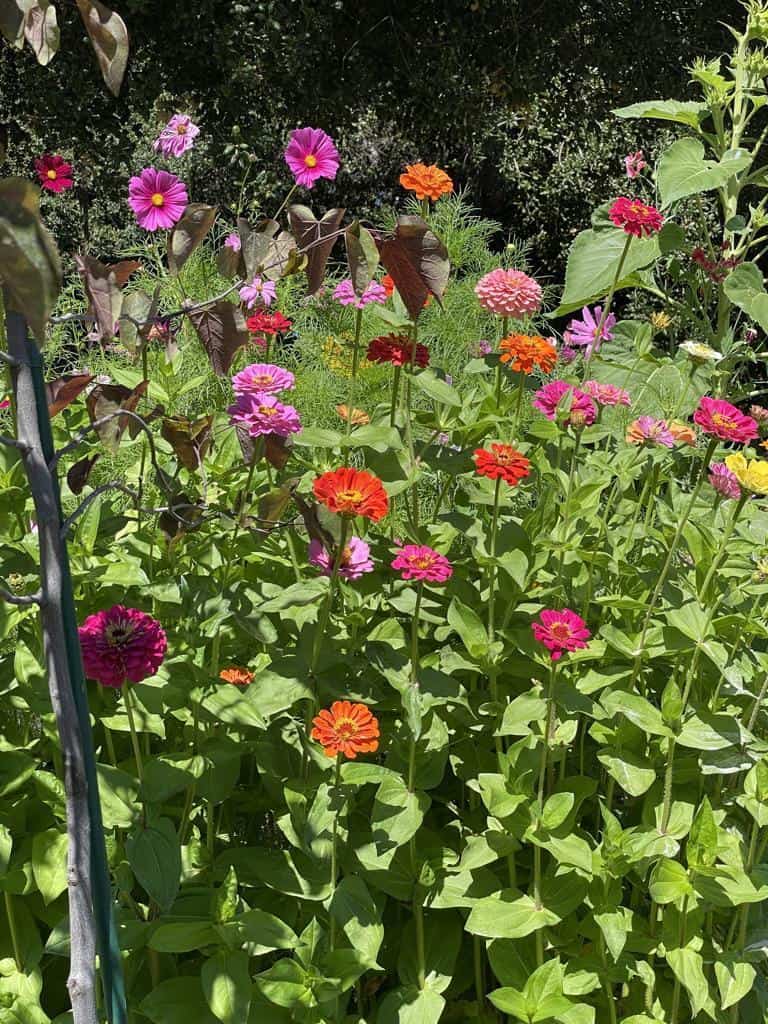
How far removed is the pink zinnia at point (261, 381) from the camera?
1007 millimetres

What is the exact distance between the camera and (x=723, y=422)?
1.06 metres

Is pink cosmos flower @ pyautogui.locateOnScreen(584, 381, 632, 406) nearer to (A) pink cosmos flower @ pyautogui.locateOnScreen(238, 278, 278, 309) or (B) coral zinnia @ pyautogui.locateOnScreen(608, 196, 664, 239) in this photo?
(B) coral zinnia @ pyautogui.locateOnScreen(608, 196, 664, 239)

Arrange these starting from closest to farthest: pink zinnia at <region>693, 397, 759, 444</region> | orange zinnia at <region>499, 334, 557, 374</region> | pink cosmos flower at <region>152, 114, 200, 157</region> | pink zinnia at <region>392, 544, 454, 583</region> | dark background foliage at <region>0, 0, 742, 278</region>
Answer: pink zinnia at <region>392, 544, 454, 583</region> → pink zinnia at <region>693, 397, 759, 444</region> → orange zinnia at <region>499, 334, 557, 374</region> → pink cosmos flower at <region>152, 114, 200, 157</region> → dark background foliage at <region>0, 0, 742, 278</region>

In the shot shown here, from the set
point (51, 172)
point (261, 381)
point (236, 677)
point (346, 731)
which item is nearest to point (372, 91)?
point (51, 172)

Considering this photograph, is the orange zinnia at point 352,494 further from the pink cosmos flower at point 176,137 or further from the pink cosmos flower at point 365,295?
the pink cosmos flower at point 176,137

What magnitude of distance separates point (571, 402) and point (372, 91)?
14.0 ft

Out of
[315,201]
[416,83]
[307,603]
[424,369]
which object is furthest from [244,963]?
[315,201]

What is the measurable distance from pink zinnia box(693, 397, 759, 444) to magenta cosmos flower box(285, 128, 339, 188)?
47 centimetres

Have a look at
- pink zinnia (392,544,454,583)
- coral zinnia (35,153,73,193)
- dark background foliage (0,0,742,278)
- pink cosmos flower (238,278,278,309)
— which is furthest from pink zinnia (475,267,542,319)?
dark background foliage (0,0,742,278)

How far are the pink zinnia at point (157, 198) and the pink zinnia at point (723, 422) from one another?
0.57m

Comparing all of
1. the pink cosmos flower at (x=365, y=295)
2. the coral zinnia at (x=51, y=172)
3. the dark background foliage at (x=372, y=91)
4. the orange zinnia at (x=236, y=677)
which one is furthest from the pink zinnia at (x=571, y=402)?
the dark background foliage at (x=372, y=91)

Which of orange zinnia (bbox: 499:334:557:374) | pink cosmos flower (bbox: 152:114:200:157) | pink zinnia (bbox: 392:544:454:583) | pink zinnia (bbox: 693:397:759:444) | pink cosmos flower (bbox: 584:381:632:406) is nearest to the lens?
pink zinnia (bbox: 392:544:454:583)

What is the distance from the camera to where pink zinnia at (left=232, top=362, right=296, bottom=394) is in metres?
1.01

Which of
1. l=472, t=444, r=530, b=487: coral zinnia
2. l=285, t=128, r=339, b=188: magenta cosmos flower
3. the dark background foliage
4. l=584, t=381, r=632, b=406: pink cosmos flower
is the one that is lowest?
l=472, t=444, r=530, b=487: coral zinnia
